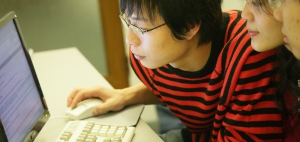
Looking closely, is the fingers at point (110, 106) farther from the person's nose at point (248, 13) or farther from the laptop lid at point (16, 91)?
the person's nose at point (248, 13)

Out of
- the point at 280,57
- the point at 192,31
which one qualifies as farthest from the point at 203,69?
the point at 280,57

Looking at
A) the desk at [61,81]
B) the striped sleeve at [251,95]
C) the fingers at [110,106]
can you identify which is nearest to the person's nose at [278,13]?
the striped sleeve at [251,95]

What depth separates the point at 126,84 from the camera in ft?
8.29

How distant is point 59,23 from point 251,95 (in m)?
1.73

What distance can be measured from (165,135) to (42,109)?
0.44m

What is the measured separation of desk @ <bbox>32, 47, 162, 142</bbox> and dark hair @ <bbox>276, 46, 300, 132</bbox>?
316 millimetres

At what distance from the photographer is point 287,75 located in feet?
2.66

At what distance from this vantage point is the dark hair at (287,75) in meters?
0.80

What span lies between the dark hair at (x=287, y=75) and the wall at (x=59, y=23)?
1.68 metres

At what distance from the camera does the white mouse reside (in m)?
1.02

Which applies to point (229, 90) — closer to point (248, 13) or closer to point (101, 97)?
point (248, 13)

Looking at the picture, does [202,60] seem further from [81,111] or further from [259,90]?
[81,111]

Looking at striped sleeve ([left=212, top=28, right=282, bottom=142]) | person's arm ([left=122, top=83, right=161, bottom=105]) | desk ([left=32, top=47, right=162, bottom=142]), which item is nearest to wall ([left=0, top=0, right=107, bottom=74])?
desk ([left=32, top=47, right=162, bottom=142])

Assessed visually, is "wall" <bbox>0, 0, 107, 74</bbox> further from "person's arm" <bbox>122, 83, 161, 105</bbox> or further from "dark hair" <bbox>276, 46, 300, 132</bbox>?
"dark hair" <bbox>276, 46, 300, 132</bbox>
